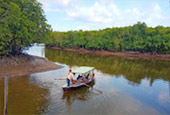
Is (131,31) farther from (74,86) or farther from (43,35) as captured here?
(74,86)

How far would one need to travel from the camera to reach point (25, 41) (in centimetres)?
2066

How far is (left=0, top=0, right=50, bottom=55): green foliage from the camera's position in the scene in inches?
675

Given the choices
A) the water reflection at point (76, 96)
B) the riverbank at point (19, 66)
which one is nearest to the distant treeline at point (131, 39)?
the riverbank at point (19, 66)

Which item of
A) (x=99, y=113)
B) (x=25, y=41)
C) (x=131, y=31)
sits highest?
(x=131, y=31)

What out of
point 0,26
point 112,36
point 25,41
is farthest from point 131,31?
point 0,26

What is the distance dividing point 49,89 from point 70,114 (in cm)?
548

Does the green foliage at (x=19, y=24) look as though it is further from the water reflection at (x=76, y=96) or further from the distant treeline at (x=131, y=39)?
the distant treeline at (x=131, y=39)

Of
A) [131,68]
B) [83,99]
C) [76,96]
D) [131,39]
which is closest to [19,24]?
[76,96]

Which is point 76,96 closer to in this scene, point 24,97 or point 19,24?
point 24,97

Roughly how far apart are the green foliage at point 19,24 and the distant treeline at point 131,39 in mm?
25241

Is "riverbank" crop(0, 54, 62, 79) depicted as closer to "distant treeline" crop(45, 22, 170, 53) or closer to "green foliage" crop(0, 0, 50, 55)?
"green foliage" crop(0, 0, 50, 55)

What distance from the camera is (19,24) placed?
→ 17594 millimetres

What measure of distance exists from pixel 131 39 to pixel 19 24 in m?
50.6

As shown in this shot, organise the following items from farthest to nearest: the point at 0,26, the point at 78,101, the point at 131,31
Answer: the point at 131,31 < the point at 0,26 < the point at 78,101
